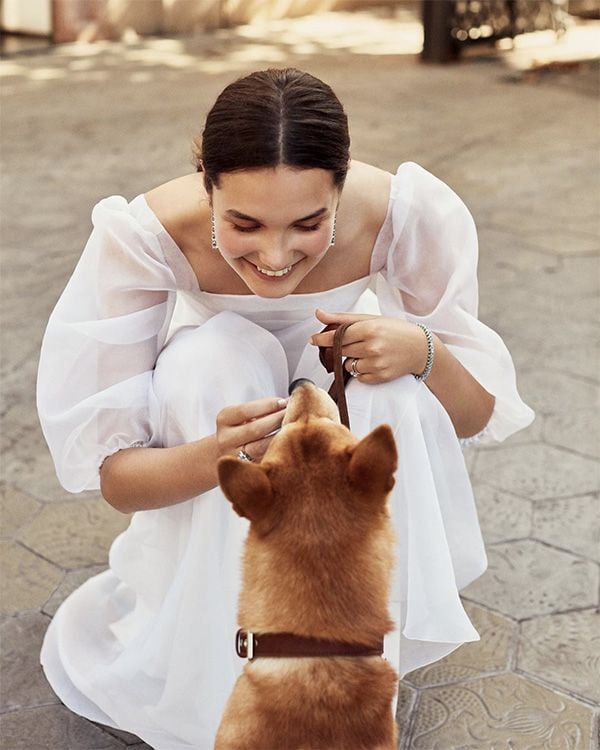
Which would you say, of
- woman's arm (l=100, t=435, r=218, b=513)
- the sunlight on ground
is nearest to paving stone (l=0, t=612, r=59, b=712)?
woman's arm (l=100, t=435, r=218, b=513)

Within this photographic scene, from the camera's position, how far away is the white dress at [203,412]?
2.34 m

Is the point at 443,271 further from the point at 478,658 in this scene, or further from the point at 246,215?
the point at 478,658

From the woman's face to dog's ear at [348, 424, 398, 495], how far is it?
566mm

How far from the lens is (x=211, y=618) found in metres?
2.39

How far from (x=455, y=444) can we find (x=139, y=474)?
0.73 m

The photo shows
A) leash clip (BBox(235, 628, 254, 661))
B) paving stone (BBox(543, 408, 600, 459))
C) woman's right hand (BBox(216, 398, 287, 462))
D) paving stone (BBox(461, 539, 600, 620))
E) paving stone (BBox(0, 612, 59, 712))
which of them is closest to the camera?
leash clip (BBox(235, 628, 254, 661))

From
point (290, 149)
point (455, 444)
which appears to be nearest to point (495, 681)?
point (455, 444)

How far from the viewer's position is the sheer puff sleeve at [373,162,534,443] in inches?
101

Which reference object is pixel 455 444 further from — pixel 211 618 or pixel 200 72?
pixel 200 72

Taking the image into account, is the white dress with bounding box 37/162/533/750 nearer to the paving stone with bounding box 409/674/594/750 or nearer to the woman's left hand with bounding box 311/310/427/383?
the woman's left hand with bounding box 311/310/427/383

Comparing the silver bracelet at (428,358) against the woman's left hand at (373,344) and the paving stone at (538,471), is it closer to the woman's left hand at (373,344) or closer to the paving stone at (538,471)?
the woman's left hand at (373,344)

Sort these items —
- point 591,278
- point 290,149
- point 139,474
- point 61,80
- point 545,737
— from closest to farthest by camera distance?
1. point 290,149
2. point 139,474
3. point 545,737
4. point 591,278
5. point 61,80

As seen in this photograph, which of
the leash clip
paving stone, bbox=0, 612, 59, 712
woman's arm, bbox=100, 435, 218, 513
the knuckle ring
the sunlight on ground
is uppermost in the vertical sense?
the knuckle ring

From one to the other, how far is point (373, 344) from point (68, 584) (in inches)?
51.8
